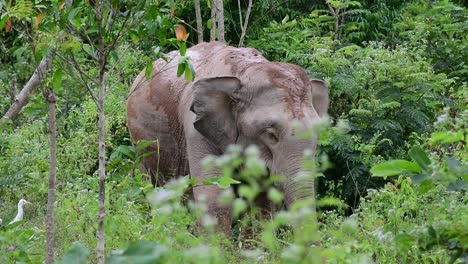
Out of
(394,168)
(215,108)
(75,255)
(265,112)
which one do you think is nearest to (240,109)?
(215,108)

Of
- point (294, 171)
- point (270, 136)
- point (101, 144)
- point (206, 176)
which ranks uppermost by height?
point (101, 144)

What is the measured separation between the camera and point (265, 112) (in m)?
7.94

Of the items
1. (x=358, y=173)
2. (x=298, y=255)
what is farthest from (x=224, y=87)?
(x=298, y=255)

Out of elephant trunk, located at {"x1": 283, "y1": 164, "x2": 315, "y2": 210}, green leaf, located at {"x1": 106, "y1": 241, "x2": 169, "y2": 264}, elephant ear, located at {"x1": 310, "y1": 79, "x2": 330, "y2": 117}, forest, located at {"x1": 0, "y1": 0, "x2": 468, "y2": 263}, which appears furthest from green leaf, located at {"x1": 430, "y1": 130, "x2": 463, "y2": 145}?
elephant ear, located at {"x1": 310, "y1": 79, "x2": 330, "y2": 117}

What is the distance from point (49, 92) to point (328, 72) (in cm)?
550

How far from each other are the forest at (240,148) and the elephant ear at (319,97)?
241 millimetres

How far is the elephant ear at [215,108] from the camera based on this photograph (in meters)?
8.11

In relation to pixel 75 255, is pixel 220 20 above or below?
below

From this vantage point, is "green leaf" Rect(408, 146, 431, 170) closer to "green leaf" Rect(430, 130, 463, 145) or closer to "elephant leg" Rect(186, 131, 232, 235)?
"green leaf" Rect(430, 130, 463, 145)

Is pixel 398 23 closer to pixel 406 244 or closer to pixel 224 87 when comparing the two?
pixel 224 87

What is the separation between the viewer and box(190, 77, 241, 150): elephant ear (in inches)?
319

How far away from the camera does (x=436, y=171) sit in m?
3.73

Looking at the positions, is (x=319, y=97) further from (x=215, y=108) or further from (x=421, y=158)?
(x=421, y=158)

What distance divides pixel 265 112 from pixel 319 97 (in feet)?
2.24
